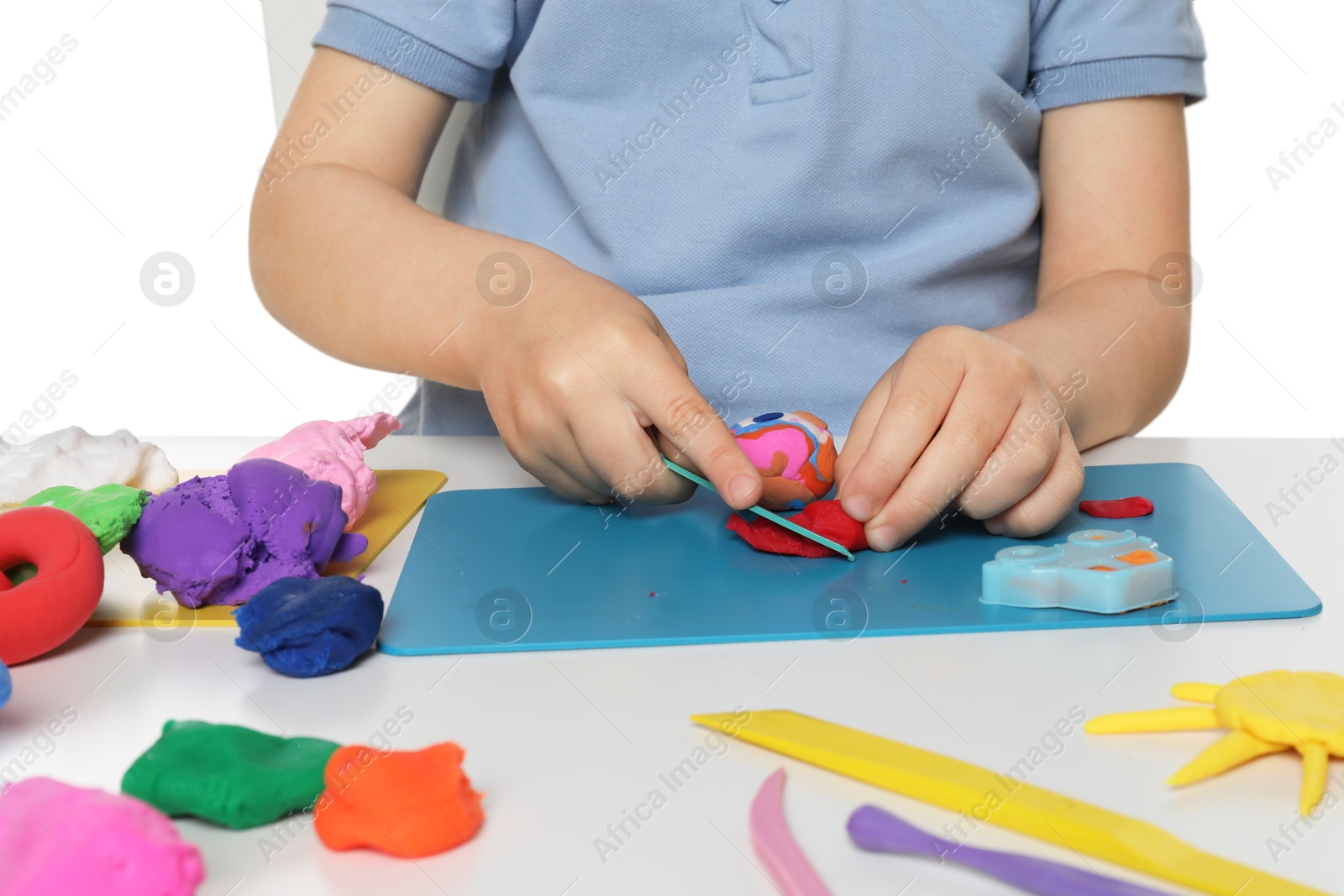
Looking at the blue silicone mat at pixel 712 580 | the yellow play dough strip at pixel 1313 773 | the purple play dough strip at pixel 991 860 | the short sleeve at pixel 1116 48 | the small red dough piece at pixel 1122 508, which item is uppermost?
the short sleeve at pixel 1116 48

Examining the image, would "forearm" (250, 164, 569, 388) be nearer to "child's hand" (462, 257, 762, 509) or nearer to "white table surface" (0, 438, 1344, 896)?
"child's hand" (462, 257, 762, 509)

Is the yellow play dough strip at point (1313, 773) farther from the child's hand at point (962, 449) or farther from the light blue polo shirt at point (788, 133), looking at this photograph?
the light blue polo shirt at point (788, 133)

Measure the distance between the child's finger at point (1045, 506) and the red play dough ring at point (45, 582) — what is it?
455 millimetres

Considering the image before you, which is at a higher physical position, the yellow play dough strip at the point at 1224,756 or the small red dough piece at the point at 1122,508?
the yellow play dough strip at the point at 1224,756

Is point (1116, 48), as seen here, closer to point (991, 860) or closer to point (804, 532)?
point (804, 532)

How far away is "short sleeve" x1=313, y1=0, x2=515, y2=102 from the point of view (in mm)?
882

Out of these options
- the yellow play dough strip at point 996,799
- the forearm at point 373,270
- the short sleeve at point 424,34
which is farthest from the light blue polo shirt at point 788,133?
the yellow play dough strip at point 996,799

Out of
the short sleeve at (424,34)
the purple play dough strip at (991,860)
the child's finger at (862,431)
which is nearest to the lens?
the purple play dough strip at (991,860)

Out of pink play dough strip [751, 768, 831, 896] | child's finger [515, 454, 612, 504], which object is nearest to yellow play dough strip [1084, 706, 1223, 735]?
pink play dough strip [751, 768, 831, 896]

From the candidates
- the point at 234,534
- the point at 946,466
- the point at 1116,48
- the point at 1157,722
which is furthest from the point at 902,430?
the point at 1116,48

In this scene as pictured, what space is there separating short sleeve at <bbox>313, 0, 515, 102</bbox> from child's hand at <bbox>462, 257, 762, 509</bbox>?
263 millimetres

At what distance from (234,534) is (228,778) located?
0.63 ft

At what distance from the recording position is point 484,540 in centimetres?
65

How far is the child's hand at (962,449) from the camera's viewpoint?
2.03 ft
